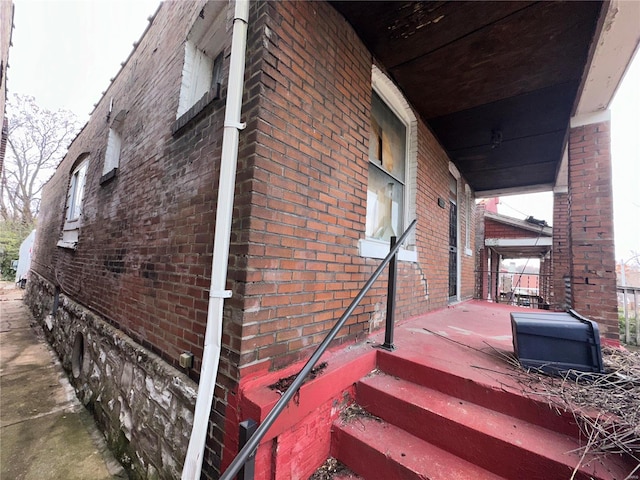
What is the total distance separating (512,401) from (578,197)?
2.80 m

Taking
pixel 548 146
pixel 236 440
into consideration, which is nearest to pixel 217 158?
pixel 236 440

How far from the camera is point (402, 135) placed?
3.69 m

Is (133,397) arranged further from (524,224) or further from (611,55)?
(524,224)

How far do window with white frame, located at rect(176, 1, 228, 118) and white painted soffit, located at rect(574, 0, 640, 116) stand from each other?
10.6 feet

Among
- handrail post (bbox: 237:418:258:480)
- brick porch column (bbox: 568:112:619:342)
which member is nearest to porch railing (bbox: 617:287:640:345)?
brick porch column (bbox: 568:112:619:342)

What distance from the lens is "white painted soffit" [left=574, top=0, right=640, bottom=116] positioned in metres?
2.01

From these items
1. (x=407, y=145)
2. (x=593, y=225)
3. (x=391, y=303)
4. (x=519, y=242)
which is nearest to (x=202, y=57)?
(x=407, y=145)

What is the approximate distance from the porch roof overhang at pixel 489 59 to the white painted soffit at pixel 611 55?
0.03m

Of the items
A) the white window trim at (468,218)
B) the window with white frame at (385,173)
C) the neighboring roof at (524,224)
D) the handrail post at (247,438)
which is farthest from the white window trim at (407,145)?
the neighboring roof at (524,224)

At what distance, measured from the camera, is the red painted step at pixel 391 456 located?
4.67 feet

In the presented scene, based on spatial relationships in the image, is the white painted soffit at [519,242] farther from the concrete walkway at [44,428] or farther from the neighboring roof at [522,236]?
the concrete walkway at [44,428]

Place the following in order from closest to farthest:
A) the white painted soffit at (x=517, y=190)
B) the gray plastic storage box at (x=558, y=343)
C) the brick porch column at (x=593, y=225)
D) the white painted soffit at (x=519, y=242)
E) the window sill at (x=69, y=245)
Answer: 1. the gray plastic storage box at (x=558, y=343)
2. the brick porch column at (x=593, y=225)
3. the window sill at (x=69, y=245)
4. the white painted soffit at (x=517, y=190)
5. the white painted soffit at (x=519, y=242)

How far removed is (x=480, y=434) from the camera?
4.81 ft

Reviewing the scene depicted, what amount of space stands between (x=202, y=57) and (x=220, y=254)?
2.57m
